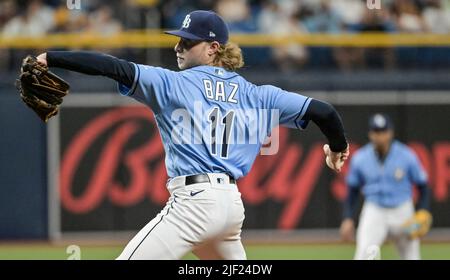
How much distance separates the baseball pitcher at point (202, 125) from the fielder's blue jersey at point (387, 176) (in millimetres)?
4147

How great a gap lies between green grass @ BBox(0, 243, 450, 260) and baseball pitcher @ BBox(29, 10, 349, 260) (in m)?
5.55

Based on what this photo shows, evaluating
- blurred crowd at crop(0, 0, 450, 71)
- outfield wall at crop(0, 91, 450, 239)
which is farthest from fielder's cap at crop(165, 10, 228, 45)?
blurred crowd at crop(0, 0, 450, 71)

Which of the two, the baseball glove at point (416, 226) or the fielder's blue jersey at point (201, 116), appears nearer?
the fielder's blue jersey at point (201, 116)

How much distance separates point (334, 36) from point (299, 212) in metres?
2.30

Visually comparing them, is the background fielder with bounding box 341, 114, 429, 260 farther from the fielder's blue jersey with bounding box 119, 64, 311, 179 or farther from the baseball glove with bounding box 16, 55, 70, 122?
the baseball glove with bounding box 16, 55, 70, 122

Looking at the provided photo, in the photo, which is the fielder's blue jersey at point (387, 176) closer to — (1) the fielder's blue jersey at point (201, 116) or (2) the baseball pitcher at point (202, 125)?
(2) the baseball pitcher at point (202, 125)

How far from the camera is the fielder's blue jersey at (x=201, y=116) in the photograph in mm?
5309

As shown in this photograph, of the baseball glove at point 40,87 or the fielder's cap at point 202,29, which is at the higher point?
the fielder's cap at point 202,29

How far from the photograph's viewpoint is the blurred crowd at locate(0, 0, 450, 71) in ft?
42.9

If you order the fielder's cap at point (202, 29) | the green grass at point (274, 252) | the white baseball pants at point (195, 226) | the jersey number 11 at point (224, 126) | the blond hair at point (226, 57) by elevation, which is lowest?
the green grass at point (274, 252)

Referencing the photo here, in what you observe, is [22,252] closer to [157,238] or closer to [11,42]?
[11,42]

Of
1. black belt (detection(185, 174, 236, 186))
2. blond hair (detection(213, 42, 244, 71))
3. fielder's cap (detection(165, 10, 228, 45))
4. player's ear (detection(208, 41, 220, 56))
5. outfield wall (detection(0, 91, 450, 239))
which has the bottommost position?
outfield wall (detection(0, 91, 450, 239))
